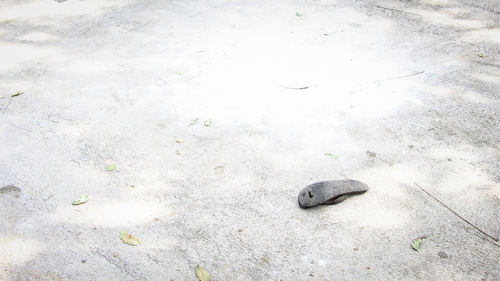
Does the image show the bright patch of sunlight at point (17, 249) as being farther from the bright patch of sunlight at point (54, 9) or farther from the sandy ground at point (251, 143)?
the bright patch of sunlight at point (54, 9)

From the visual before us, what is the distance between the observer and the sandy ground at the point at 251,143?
213 centimetres

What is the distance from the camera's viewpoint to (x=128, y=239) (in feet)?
7.27

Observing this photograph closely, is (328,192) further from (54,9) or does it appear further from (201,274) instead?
(54,9)

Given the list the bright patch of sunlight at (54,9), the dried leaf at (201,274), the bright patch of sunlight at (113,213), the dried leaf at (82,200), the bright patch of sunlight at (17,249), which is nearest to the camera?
the dried leaf at (201,274)

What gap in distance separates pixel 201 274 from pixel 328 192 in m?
0.86

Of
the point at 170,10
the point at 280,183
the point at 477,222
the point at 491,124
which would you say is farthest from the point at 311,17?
the point at 477,222

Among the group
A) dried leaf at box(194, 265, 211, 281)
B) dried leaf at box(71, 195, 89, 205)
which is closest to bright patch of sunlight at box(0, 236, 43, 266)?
dried leaf at box(71, 195, 89, 205)

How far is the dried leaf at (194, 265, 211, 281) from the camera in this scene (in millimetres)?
2002

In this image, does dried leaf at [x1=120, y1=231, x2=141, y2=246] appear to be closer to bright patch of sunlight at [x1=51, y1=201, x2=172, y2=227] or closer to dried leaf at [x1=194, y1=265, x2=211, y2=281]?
bright patch of sunlight at [x1=51, y1=201, x2=172, y2=227]

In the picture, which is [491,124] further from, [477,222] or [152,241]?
[152,241]

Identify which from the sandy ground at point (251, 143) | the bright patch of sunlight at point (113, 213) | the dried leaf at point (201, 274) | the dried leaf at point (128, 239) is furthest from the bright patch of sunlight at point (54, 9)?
the dried leaf at point (201, 274)

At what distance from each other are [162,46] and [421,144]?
2791 mm

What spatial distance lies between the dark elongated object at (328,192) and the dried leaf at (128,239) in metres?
0.94

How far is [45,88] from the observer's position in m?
3.66
